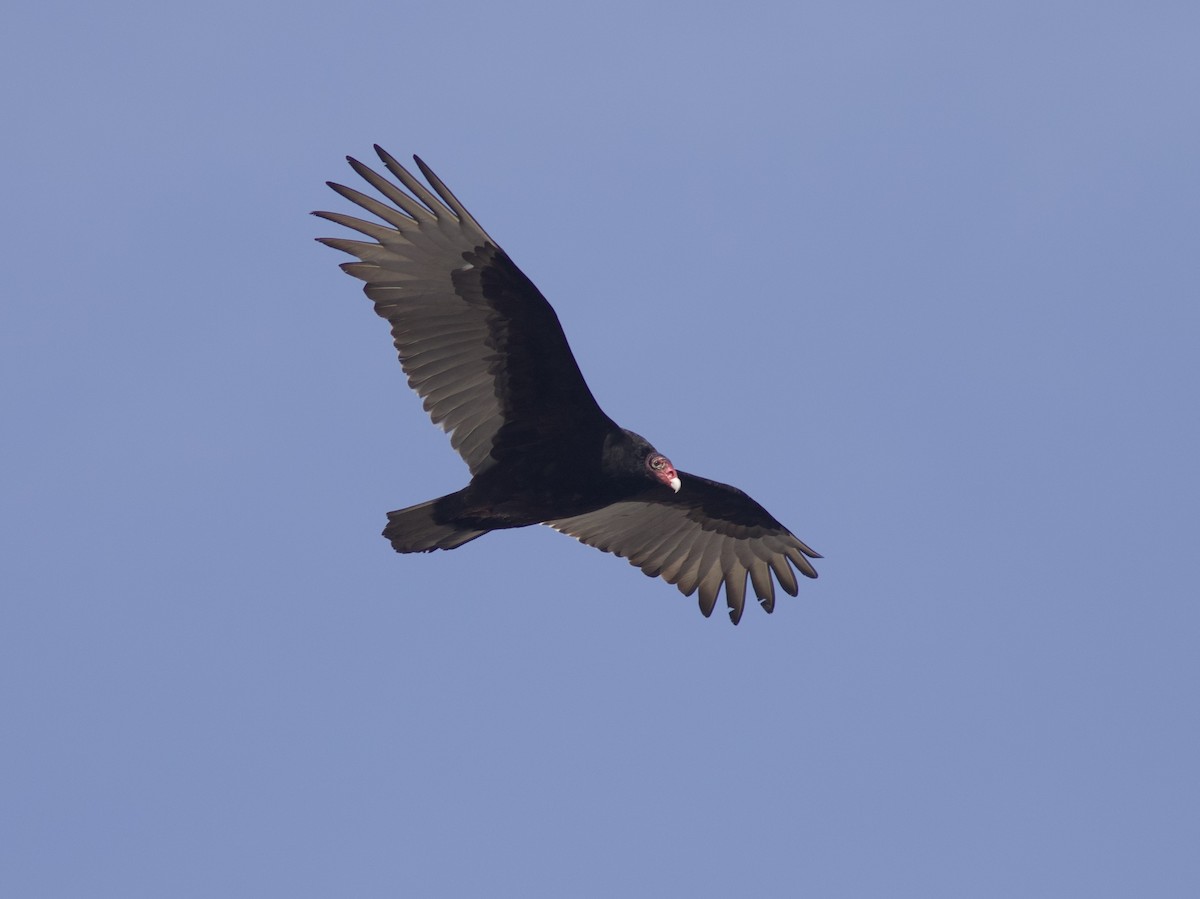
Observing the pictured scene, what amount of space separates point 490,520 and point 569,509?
47 cm

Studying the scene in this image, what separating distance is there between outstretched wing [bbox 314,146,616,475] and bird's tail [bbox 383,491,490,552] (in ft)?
0.95

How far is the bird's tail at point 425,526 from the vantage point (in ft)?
32.6

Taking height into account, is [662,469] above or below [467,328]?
below

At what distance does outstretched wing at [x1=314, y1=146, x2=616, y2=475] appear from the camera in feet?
31.9

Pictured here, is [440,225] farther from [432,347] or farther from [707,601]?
[707,601]

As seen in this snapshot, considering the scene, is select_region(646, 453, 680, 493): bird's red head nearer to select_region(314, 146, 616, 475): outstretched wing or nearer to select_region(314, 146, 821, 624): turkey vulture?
select_region(314, 146, 821, 624): turkey vulture

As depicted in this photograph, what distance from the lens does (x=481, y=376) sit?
32.7ft

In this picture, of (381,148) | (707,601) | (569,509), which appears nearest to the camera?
(381,148)

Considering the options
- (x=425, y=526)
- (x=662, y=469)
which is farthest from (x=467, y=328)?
(x=662, y=469)

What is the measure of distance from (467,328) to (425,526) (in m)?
1.14

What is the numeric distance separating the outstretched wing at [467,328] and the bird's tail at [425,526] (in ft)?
0.95

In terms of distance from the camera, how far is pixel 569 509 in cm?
1022

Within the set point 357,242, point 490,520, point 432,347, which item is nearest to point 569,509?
point 490,520

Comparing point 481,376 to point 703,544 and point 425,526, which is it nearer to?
point 425,526
